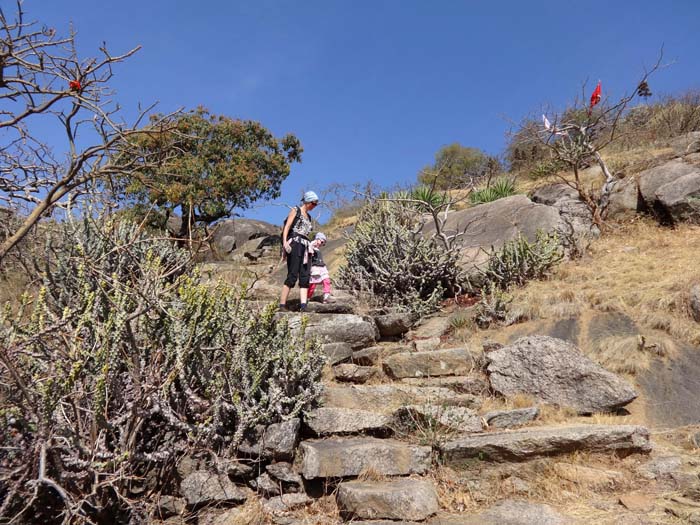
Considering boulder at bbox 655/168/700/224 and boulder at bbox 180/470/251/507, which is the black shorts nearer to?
boulder at bbox 180/470/251/507

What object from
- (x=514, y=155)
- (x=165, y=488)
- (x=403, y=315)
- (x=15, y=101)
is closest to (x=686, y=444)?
(x=403, y=315)

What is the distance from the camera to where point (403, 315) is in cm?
650

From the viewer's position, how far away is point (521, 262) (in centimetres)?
765

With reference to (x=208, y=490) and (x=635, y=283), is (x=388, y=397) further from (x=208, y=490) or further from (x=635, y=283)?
(x=635, y=283)

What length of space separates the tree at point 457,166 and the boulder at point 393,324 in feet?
38.8

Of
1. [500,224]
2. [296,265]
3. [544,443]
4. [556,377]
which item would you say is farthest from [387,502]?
[500,224]

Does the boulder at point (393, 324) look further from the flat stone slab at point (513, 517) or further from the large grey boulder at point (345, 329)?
the flat stone slab at point (513, 517)

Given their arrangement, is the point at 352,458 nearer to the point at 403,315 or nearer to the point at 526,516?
the point at 526,516

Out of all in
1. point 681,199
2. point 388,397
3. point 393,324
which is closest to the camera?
point 388,397

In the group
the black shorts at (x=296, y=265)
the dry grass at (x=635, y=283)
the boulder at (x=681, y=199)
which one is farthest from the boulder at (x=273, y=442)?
the boulder at (x=681, y=199)

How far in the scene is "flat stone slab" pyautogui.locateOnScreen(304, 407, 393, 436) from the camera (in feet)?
12.5

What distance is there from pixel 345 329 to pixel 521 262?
3.38m

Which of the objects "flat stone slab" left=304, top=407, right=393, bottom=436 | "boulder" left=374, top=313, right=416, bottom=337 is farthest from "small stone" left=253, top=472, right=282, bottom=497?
"boulder" left=374, top=313, right=416, bottom=337

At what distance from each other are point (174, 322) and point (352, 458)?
1.55 metres
